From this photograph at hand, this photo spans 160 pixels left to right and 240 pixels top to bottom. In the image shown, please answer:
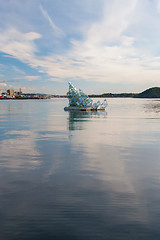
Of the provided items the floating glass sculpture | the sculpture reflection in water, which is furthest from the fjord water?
the floating glass sculpture

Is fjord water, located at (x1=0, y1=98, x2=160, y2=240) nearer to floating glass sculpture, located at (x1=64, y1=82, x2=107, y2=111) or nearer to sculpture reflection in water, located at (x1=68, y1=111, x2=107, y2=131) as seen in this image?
sculpture reflection in water, located at (x1=68, y1=111, x2=107, y2=131)

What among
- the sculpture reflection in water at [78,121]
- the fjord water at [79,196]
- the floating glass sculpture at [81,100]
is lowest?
the sculpture reflection in water at [78,121]

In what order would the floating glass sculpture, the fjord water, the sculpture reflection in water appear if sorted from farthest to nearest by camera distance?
the floating glass sculpture, the sculpture reflection in water, the fjord water

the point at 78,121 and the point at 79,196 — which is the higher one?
the point at 79,196

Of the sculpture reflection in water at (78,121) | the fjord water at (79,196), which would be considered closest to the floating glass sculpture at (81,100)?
the sculpture reflection in water at (78,121)

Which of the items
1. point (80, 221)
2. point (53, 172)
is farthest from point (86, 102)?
point (80, 221)

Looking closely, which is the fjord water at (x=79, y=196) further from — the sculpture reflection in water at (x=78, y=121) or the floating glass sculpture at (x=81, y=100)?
the floating glass sculpture at (x=81, y=100)

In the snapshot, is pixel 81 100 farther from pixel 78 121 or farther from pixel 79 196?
pixel 79 196

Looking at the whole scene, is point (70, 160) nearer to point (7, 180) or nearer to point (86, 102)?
point (7, 180)

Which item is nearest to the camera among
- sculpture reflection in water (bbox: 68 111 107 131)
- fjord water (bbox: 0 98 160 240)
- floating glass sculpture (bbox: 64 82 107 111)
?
fjord water (bbox: 0 98 160 240)

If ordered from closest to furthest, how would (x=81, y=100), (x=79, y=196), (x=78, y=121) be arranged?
(x=79, y=196) < (x=78, y=121) < (x=81, y=100)

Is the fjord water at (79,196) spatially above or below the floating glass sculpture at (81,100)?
below

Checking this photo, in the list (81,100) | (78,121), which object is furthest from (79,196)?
(81,100)

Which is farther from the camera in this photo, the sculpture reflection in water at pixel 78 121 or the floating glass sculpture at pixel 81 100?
the floating glass sculpture at pixel 81 100
